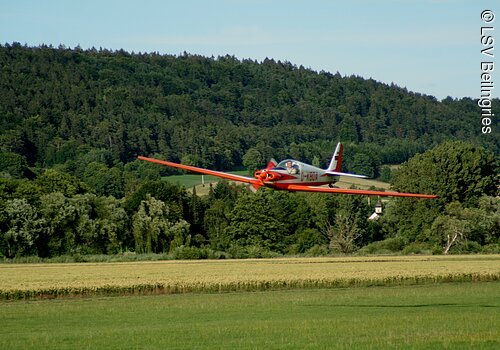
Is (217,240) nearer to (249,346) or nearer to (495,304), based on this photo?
(495,304)

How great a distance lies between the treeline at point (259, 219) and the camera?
88250 mm

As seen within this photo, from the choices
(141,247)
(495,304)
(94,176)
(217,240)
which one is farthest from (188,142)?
(495,304)

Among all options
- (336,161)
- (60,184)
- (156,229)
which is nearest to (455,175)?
(156,229)

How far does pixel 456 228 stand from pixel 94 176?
73.7m

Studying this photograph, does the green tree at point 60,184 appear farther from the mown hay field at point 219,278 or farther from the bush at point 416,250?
the mown hay field at point 219,278

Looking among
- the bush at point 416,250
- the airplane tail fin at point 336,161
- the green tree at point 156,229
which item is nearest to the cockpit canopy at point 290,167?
the airplane tail fin at point 336,161

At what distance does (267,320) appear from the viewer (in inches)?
1312

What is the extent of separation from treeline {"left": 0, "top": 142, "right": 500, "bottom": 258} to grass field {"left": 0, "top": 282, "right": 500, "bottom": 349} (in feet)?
135

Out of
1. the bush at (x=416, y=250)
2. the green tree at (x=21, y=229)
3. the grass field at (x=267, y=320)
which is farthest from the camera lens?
the bush at (x=416, y=250)

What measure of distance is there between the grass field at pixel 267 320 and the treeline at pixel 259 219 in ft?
135

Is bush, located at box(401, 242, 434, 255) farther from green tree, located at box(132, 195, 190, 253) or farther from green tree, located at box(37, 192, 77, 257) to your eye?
green tree, located at box(37, 192, 77, 257)

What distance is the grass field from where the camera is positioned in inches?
1079

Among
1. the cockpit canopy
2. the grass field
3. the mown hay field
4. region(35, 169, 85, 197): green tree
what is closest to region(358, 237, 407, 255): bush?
the mown hay field

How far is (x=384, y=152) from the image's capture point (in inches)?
6304
